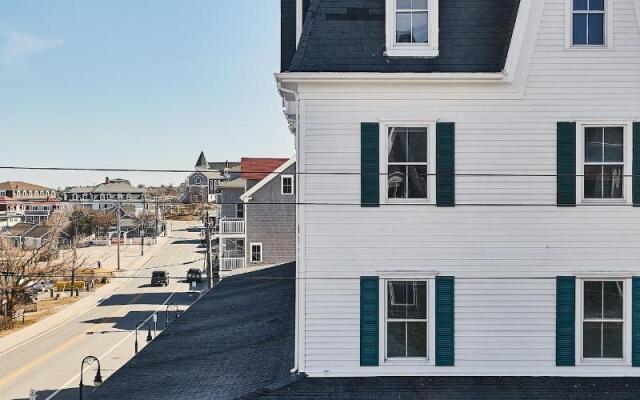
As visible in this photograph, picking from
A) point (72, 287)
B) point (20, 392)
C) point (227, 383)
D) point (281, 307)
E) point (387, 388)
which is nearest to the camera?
point (387, 388)

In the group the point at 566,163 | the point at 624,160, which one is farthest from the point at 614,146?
the point at 566,163

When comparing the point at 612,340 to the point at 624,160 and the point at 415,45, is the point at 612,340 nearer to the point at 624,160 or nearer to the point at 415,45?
the point at 624,160

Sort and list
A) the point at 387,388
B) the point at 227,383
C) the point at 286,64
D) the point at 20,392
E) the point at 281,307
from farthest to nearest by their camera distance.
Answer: the point at 20,392
the point at 281,307
the point at 286,64
the point at 227,383
the point at 387,388

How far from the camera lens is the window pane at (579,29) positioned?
8750 millimetres

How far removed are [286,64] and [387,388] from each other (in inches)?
257

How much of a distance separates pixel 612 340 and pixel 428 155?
4298 millimetres

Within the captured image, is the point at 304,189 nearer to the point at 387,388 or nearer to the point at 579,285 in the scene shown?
the point at 387,388

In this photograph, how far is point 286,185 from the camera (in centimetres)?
3136

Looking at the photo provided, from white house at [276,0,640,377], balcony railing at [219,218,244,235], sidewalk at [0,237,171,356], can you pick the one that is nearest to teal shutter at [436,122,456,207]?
white house at [276,0,640,377]

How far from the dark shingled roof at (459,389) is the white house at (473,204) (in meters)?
0.17

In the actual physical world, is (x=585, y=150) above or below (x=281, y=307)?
above

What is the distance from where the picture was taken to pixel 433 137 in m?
8.77

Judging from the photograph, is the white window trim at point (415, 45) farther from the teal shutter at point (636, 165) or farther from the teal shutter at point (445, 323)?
the teal shutter at point (445, 323)

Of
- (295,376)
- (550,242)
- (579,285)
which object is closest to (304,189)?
(295,376)
